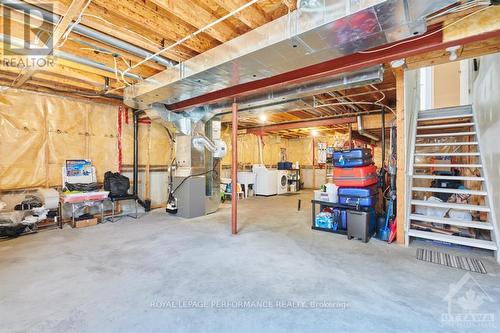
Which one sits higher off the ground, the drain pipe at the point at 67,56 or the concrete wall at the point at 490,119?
the drain pipe at the point at 67,56

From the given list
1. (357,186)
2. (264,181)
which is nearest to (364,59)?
(357,186)

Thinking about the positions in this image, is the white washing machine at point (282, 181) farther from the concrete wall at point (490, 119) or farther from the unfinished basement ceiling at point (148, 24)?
the unfinished basement ceiling at point (148, 24)

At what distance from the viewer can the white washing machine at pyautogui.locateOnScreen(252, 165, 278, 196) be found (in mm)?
8547

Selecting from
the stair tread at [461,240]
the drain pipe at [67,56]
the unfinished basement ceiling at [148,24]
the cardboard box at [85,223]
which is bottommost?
the cardboard box at [85,223]

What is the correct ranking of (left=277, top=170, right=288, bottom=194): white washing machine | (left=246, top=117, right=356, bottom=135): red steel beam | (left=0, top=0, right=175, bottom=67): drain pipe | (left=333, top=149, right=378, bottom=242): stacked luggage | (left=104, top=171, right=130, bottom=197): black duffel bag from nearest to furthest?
(left=0, top=0, right=175, bottom=67): drain pipe, (left=333, top=149, right=378, bottom=242): stacked luggage, (left=104, top=171, right=130, bottom=197): black duffel bag, (left=246, top=117, right=356, bottom=135): red steel beam, (left=277, top=170, right=288, bottom=194): white washing machine

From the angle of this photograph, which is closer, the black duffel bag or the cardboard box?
the cardboard box

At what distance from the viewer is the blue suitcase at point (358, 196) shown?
142 inches

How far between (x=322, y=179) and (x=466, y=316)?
9497 mm

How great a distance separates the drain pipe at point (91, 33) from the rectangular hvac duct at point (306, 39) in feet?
1.06

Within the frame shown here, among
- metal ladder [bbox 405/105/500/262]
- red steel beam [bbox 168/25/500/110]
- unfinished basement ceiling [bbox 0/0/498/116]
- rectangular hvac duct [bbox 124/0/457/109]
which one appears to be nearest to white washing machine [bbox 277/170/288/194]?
metal ladder [bbox 405/105/500/262]

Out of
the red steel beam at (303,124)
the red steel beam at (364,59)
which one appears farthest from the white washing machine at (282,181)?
the red steel beam at (364,59)

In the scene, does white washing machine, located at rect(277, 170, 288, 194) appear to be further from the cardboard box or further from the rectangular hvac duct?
the rectangular hvac duct

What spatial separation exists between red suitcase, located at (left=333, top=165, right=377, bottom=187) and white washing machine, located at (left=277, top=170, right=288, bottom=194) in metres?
5.04

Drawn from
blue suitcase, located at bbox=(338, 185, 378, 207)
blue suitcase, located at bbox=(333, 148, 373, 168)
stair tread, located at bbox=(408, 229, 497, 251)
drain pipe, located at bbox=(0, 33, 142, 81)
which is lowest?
stair tread, located at bbox=(408, 229, 497, 251)
